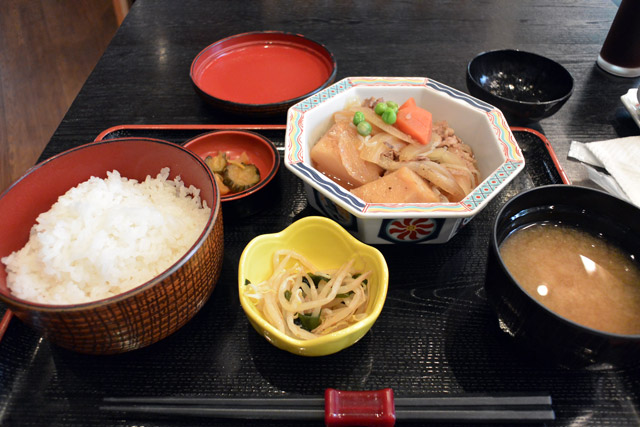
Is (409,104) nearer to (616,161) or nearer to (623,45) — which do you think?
(616,161)

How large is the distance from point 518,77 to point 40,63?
14.0 ft

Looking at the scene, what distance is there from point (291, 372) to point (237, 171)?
33.4 inches

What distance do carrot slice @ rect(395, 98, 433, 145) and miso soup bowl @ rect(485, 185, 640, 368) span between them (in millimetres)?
549

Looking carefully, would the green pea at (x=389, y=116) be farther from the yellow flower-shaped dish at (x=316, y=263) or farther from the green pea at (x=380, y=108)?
the yellow flower-shaped dish at (x=316, y=263)

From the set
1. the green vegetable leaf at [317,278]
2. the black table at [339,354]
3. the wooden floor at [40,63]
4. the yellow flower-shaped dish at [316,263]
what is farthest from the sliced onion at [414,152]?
the wooden floor at [40,63]

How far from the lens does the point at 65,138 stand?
212cm

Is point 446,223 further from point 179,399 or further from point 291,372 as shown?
point 179,399

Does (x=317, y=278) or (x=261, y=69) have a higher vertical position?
(x=261, y=69)

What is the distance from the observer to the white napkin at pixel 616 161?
1.76m

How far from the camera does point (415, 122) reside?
173cm

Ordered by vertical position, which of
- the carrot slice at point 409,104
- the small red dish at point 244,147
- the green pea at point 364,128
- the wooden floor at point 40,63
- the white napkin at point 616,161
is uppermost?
the carrot slice at point 409,104

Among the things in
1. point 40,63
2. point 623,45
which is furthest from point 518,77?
point 40,63

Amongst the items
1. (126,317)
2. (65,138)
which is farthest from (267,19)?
(126,317)

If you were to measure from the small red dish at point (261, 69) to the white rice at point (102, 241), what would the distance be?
2.83 feet
